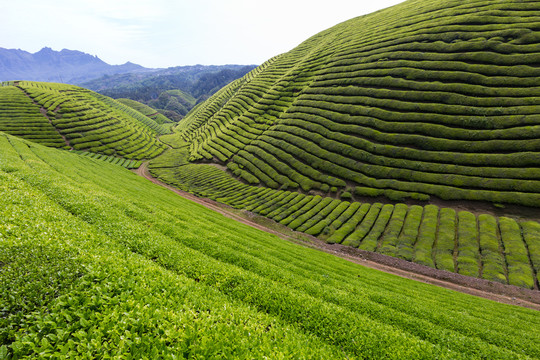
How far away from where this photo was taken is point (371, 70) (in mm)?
89250

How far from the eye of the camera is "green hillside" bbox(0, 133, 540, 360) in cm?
737

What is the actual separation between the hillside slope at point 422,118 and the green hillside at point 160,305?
4097 centimetres

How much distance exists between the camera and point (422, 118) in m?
64.8

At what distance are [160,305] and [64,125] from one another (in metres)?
145

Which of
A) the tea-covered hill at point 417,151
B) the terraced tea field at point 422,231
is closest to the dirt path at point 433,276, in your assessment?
the terraced tea field at point 422,231

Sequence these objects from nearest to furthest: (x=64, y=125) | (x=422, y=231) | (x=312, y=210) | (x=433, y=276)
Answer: (x=433, y=276) < (x=422, y=231) < (x=312, y=210) < (x=64, y=125)

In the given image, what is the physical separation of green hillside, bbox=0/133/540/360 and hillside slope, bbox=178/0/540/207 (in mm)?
40973

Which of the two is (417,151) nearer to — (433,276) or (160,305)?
(433,276)

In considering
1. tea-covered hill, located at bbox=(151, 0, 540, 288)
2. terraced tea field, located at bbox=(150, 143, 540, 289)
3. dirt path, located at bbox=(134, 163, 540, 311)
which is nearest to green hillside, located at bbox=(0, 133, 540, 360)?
dirt path, located at bbox=(134, 163, 540, 311)

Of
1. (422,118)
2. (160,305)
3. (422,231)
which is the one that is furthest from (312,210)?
(160,305)

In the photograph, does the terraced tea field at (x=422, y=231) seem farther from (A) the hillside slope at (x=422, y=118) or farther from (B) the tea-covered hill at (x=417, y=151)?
(A) the hillside slope at (x=422, y=118)

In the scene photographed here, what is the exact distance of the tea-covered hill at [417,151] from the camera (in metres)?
42.7

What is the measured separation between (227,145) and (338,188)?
205 feet

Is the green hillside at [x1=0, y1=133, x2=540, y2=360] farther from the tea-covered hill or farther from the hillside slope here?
the hillside slope
